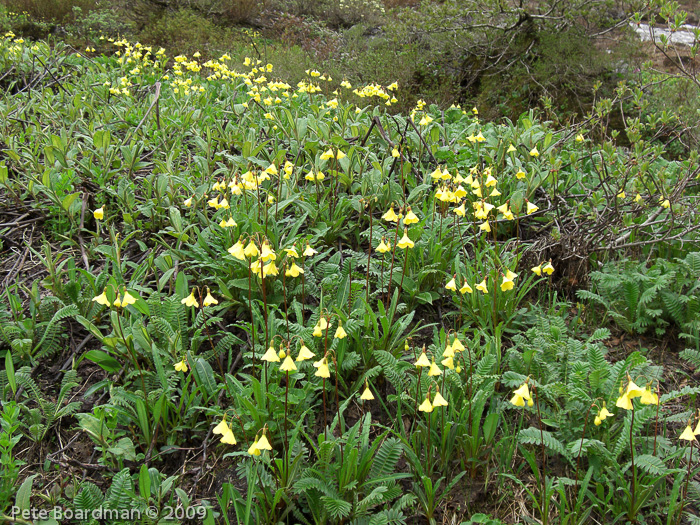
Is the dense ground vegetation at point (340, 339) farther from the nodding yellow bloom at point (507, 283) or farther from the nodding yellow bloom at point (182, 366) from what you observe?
the nodding yellow bloom at point (182, 366)

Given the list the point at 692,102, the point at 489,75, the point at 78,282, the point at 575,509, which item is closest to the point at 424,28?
the point at 489,75

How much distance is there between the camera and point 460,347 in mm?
1821

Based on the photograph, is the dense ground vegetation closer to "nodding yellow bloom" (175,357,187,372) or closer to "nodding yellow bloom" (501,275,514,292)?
"nodding yellow bloom" (501,275,514,292)

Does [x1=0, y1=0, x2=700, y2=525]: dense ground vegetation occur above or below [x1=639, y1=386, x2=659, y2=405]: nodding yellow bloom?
below

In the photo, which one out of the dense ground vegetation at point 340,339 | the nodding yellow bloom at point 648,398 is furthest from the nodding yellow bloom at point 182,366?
the nodding yellow bloom at point 648,398

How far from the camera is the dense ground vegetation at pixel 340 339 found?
179 centimetres

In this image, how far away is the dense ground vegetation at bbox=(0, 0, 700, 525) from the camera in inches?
70.3

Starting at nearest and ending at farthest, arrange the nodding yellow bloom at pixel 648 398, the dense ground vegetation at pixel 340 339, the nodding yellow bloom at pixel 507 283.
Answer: the nodding yellow bloom at pixel 648 398
the dense ground vegetation at pixel 340 339
the nodding yellow bloom at pixel 507 283

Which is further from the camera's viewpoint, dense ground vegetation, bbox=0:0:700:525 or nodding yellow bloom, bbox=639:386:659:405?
dense ground vegetation, bbox=0:0:700:525

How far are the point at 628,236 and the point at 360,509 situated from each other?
2458mm

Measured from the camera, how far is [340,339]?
222 centimetres

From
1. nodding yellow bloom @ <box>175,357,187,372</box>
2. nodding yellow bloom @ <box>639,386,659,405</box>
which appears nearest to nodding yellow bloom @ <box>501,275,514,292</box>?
nodding yellow bloom @ <box>639,386,659,405</box>

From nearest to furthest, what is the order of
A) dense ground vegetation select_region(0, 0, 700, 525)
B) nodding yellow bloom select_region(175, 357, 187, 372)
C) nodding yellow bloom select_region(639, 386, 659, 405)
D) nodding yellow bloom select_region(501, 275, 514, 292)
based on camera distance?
nodding yellow bloom select_region(639, 386, 659, 405) → dense ground vegetation select_region(0, 0, 700, 525) → nodding yellow bloom select_region(175, 357, 187, 372) → nodding yellow bloom select_region(501, 275, 514, 292)

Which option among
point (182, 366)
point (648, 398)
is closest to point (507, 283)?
point (648, 398)
